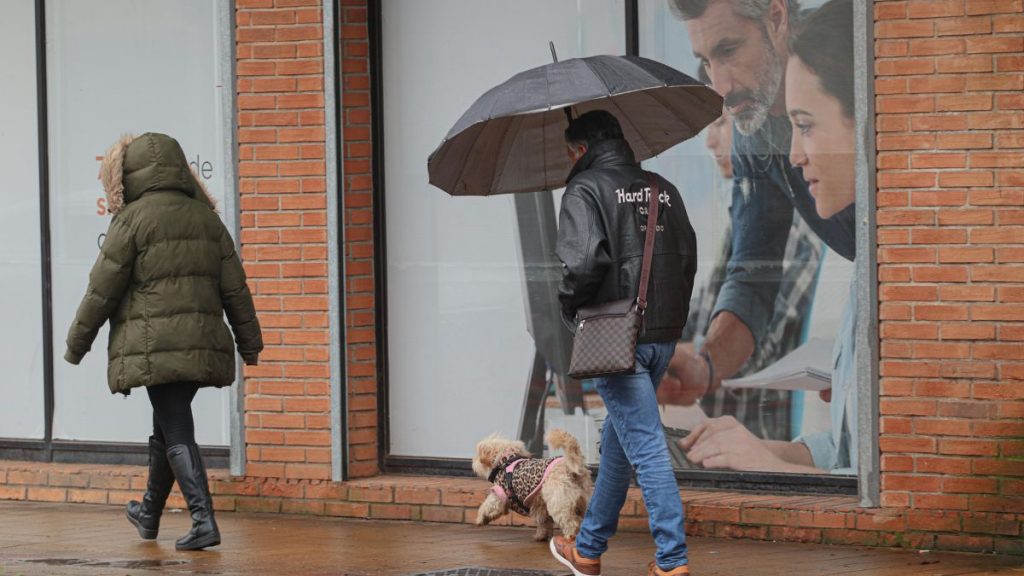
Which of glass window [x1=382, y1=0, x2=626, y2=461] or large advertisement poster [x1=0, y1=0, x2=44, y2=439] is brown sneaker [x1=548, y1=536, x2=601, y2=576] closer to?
glass window [x1=382, y1=0, x2=626, y2=461]

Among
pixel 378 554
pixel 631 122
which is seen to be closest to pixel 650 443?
pixel 631 122

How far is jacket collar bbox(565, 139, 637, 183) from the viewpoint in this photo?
22.1ft

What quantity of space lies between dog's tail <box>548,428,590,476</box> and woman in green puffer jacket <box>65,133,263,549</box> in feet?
5.19

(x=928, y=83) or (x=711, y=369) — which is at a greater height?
(x=928, y=83)

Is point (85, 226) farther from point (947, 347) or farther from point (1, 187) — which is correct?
point (947, 347)

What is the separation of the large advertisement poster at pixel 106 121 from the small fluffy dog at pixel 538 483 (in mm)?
2314

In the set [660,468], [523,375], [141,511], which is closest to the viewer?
[660,468]

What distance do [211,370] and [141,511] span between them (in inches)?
37.9

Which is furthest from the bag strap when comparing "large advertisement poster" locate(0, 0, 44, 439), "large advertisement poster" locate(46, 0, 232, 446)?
"large advertisement poster" locate(0, 0, 44, 439)

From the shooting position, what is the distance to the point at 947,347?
7758 mm

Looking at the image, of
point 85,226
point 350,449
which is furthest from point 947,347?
point 85,226

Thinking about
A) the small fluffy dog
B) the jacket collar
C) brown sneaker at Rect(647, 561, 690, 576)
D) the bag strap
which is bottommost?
brown sneaker at Rect(647, 561, 690, 576)

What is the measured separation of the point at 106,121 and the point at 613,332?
4784 millimetres

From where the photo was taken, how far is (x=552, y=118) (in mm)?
7531
